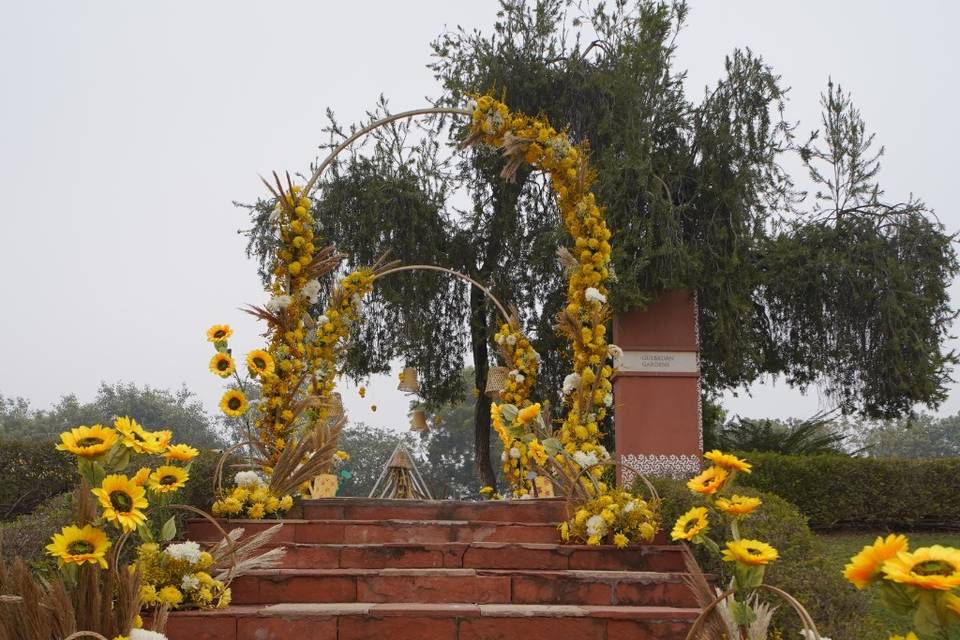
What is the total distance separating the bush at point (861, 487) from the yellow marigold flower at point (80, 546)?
7862mm

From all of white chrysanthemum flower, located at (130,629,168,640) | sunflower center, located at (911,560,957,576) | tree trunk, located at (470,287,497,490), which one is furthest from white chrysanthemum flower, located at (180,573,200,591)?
tree trunk, located at (470,287,497,490)

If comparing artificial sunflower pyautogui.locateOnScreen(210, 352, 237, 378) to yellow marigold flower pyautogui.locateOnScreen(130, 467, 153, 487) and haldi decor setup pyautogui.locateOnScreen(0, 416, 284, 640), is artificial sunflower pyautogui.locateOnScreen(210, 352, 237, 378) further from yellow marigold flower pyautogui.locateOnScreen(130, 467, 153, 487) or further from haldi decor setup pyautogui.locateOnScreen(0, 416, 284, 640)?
haldi decor setup pyautogui.locateOnScreen(0, 416, 284, 640)

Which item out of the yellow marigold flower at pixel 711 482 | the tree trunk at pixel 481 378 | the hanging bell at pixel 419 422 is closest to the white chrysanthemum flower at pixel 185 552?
the yellow marigold flower at pixel 711 482

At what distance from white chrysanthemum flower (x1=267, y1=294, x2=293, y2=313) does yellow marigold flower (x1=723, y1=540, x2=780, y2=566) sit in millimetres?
5496

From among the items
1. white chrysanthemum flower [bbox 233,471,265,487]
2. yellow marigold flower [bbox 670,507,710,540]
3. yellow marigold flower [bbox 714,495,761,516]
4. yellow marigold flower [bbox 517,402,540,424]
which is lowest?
white chrysanthemum flower [bbox 233,471,265,487]

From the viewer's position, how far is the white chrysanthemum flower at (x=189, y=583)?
173 inches

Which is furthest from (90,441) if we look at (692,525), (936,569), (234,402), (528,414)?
(234,402)

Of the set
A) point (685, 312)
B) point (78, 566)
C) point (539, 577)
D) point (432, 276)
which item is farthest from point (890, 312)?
point (78, 566)

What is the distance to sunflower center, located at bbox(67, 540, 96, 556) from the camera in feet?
8.42

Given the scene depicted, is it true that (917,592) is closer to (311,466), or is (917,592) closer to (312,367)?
(311,466)

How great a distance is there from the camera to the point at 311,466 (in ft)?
21.8

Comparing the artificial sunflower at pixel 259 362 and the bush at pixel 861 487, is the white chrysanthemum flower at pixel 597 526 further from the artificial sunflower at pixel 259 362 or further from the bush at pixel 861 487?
Result: the bush at pixel 861 487

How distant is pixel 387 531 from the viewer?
19.7ft

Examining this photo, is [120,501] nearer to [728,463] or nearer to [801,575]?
[728,463]
